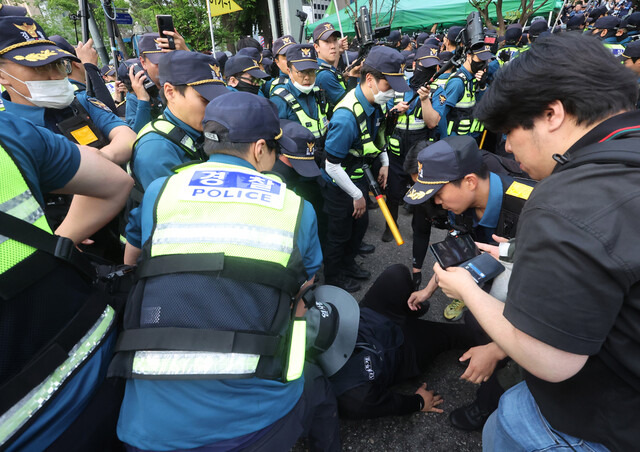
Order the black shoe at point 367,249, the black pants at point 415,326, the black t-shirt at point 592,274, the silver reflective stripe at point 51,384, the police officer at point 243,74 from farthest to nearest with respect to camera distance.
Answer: the police officer at point 243,74, the black shoe at point 367,249, the black pants at point 415,326, the silver reflective stripe at point 51,384, the black t-shirt at point 592,274

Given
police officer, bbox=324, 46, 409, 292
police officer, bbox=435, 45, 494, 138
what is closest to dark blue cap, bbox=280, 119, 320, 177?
police officer, bbox=324, 46, 409, 292

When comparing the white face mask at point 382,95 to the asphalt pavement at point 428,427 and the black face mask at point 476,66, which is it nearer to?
the black face mask at point 476,66

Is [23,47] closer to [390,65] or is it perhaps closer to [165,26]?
[165,26]

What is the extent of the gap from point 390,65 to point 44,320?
9.10 feet

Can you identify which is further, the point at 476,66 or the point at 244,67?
the point at 244,67

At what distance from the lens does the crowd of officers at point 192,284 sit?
3.08 ft

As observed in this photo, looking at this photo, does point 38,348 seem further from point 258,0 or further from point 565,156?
point 258,0

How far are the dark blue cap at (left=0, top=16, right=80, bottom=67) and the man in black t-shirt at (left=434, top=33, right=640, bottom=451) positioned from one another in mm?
2297

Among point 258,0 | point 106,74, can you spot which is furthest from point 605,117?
point 258,0

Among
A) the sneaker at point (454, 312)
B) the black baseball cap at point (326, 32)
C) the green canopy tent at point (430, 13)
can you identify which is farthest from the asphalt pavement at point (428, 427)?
the green canopy tent at point (430, 13)

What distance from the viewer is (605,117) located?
2.85ft

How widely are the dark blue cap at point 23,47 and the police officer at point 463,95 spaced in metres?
3.61

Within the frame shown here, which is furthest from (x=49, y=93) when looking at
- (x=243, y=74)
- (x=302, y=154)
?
(x=243, y=74)

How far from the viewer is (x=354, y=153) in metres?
3.02
